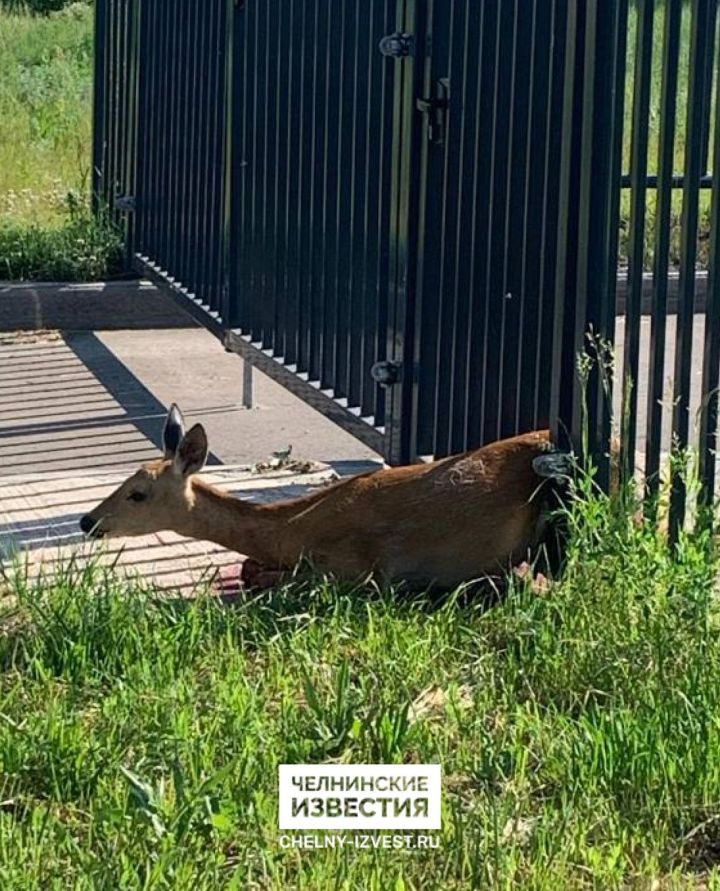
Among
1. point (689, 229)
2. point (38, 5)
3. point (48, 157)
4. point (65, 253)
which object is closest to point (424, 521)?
point (689, 229)

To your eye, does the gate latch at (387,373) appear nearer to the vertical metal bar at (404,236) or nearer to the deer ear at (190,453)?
the vertical metal bar at (404,236)

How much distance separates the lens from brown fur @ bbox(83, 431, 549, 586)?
5672mm

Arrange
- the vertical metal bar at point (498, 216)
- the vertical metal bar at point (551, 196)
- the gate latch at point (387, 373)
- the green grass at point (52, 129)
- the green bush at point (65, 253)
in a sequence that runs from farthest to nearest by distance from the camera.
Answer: the green grass at point (52, 129) < the green bush at point (65, 253) < the gate latch at point (387, 373) < the vertical metal bar at point (498, 216) < the vertical metal bar at point (551, 196)

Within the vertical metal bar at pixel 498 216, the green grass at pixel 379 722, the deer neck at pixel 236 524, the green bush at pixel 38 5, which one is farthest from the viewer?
the green bush at pixel 38 5

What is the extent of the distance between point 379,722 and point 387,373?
245 centimetres

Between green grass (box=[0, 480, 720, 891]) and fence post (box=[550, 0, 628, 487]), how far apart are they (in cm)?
34

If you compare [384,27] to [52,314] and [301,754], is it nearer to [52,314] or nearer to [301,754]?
[301,754]

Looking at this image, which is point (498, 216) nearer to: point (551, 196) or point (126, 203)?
point (551, 196)

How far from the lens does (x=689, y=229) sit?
5.68 m

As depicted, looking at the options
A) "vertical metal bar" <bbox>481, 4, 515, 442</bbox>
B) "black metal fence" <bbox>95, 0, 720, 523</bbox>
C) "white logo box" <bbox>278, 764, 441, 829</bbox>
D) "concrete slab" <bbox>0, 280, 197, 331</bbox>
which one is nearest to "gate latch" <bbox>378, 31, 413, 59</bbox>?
"black metal fence" <bbox>95, 0, 720, 523</bbox>

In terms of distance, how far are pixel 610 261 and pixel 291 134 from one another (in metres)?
2.70

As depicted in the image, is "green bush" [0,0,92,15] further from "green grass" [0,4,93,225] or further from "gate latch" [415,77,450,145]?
"gate latch" [415,77,450,145]

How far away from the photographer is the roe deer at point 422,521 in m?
5.67

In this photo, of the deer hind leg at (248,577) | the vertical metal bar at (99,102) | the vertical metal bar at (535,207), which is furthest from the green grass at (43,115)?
the vertical metal bar at (535,207)
